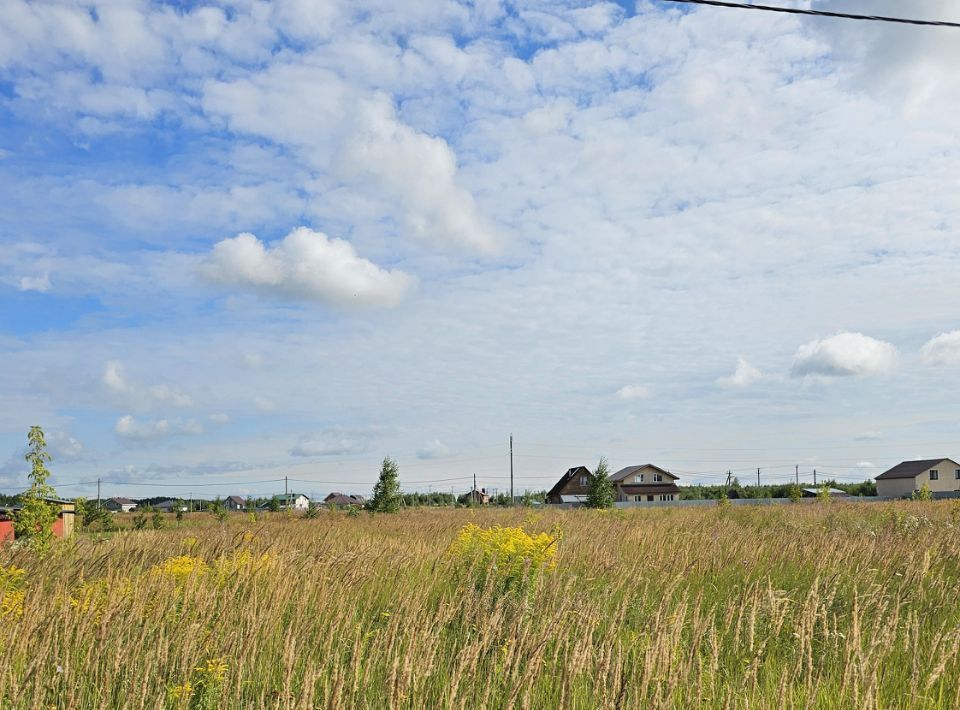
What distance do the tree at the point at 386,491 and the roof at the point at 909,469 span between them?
68244 millimetres

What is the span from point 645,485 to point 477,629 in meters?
76.6

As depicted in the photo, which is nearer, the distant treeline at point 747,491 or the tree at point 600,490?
the tree at point 600,490

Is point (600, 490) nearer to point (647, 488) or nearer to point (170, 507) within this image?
point (647, 488)

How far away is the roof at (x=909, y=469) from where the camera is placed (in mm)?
81562

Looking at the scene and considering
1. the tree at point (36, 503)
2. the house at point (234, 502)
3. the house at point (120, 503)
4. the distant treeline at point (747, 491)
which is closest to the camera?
the tree at point (36, 503)

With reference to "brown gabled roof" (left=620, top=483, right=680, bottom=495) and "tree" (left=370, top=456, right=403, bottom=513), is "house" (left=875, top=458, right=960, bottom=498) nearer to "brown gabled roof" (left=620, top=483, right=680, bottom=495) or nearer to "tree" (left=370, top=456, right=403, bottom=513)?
"brown gabled roof" (left=620, top=483, right=680, bottom=495)

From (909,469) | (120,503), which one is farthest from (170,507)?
(909,469)

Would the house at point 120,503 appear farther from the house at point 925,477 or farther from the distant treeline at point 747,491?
the house at point 925,477

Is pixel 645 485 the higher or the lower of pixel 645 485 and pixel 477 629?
the lower

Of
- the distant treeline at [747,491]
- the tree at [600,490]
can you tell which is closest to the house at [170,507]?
the tree at [600,490]

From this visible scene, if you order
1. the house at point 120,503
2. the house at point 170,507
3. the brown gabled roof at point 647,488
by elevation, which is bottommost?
the house at point 120,503

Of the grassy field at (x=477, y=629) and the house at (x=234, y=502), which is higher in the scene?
the grassy field at (x=477, y=629)

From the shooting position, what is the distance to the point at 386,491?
3750cm

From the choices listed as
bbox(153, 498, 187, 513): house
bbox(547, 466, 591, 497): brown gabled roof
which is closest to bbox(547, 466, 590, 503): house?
bbox(547, 466, 591, 497): brown gabled roof
